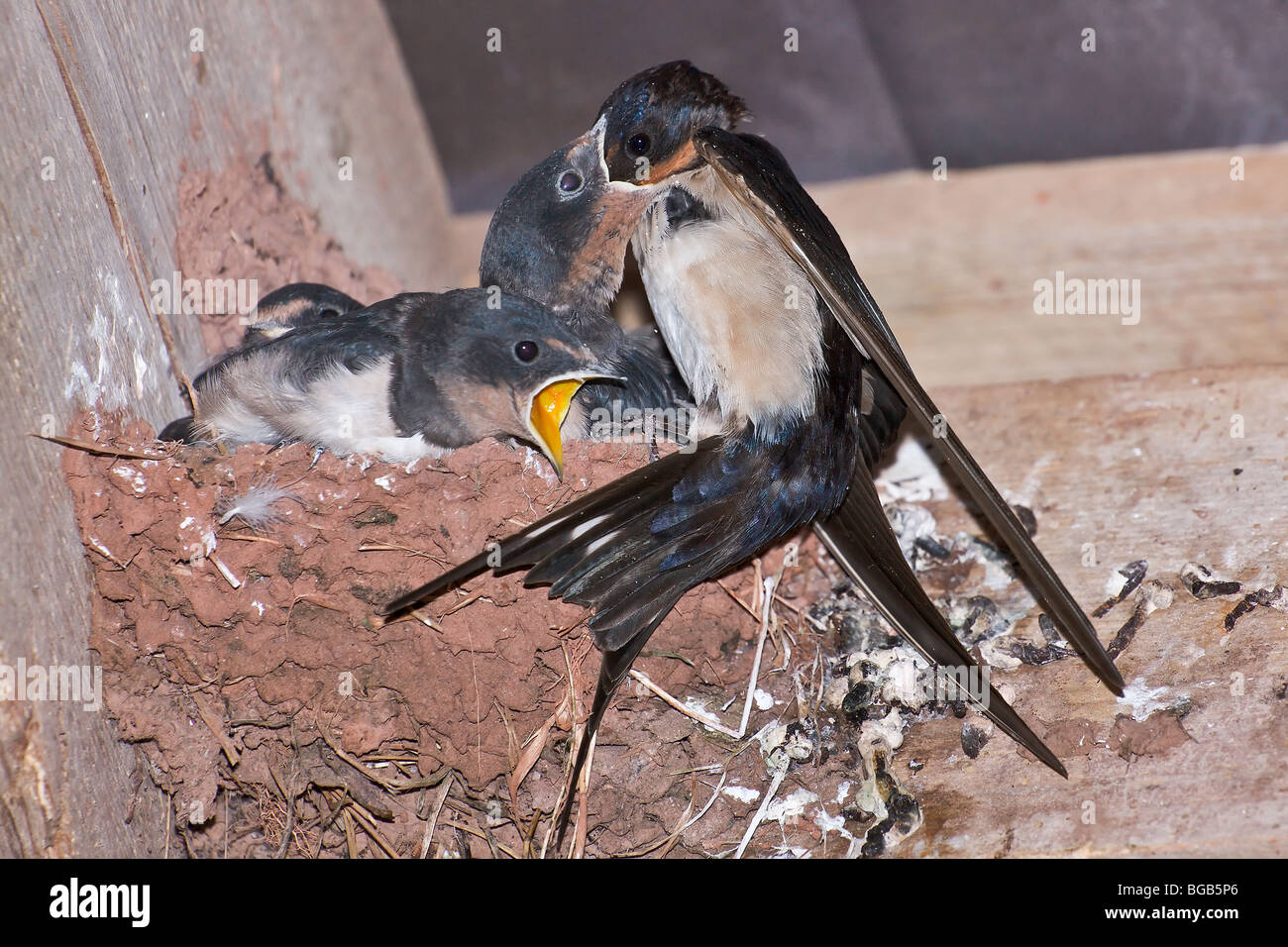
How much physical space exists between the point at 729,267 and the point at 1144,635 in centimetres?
92

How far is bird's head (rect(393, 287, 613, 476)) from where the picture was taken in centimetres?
218

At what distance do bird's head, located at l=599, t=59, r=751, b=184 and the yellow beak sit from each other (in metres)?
0.40

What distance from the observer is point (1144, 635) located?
2.04 meters

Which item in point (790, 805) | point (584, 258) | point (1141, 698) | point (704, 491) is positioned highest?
point (584, 258)

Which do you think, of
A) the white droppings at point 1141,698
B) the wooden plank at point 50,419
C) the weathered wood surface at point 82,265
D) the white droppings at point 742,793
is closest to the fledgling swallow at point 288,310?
the weathered wood surface at point 82,265

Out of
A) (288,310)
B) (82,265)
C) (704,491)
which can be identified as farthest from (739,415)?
(82,265)

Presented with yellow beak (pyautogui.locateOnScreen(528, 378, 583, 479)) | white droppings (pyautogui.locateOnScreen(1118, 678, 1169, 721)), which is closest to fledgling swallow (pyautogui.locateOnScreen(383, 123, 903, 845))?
yellow beak (pyautogui.locateOnScreen(528, 378, 583, 479))

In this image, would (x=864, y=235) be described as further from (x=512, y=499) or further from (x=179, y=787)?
(x=179, y=787)

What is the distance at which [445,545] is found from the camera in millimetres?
2062

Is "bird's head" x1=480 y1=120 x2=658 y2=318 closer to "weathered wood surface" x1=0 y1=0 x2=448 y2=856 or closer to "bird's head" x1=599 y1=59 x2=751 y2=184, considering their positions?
"bird's head" x1=599 y1=59 x2=751 y2=184

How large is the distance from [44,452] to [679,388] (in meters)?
1.19

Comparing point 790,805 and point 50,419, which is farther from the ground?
point 50,419

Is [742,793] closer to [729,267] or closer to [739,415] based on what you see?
[739,415]

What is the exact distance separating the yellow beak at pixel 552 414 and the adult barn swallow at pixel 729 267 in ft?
0.69
